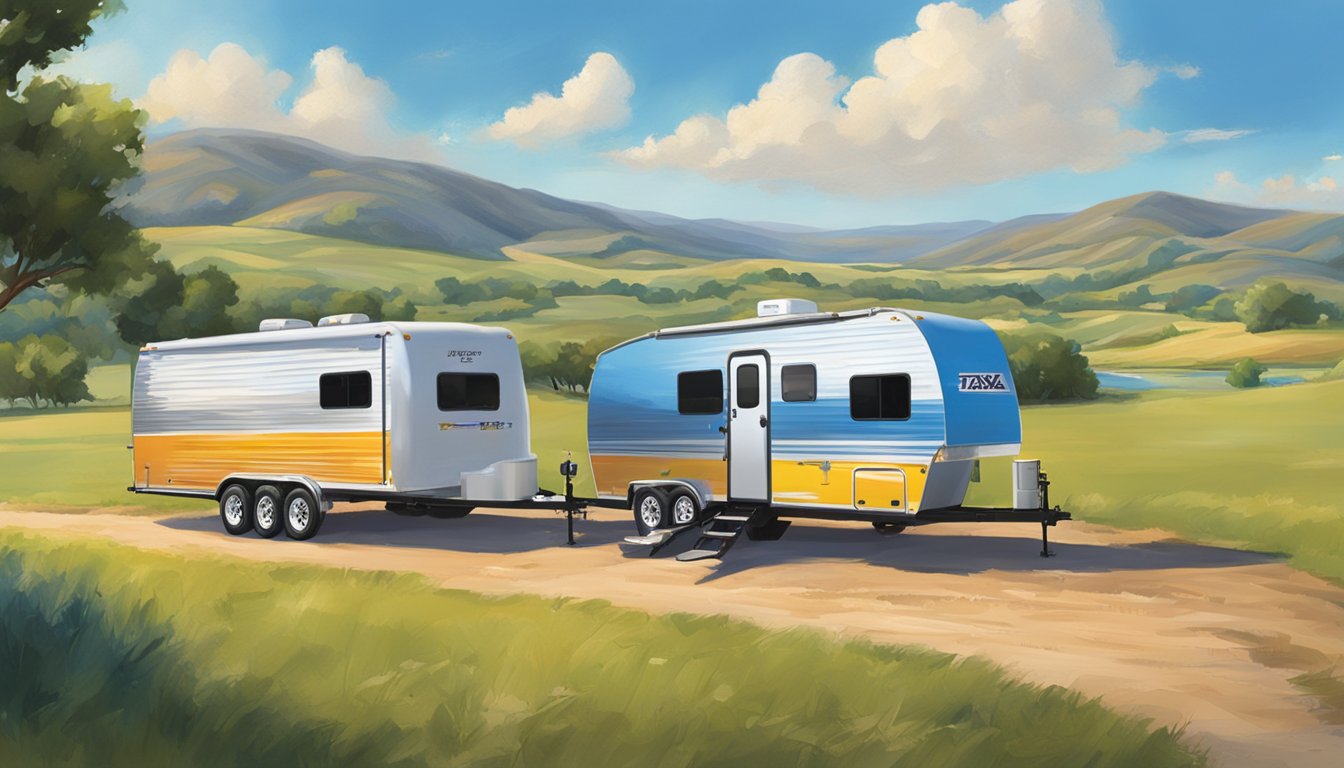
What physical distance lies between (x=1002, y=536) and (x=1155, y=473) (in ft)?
31.4

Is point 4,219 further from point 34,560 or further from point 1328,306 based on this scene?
point 1328,306

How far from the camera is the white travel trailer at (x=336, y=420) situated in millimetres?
17469

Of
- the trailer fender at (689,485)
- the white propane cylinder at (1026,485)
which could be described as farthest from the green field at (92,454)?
the white propane cylinder at (1026,485)

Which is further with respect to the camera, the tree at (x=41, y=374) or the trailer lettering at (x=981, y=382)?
the tree at (x=41, y=374)

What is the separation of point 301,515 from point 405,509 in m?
2.79

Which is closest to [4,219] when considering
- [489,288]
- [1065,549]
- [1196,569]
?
[1065,549]

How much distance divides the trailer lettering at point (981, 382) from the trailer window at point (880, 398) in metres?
0.67

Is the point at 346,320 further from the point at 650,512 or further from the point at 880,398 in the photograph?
the point at 880,398

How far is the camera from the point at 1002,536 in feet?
58.1

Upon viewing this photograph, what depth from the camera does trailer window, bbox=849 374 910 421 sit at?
14.7 m

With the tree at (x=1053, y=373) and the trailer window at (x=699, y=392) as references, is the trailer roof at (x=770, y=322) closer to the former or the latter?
the trailer window at (x=699, y=392)

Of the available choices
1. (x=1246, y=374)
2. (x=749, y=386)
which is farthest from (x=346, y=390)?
(x=1246, y=374)

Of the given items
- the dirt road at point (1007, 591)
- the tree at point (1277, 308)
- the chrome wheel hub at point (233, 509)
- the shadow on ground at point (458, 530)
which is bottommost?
the dirt road at point (1007, 591)

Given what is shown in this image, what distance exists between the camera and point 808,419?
1549 cm
